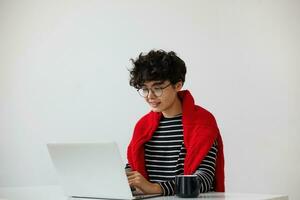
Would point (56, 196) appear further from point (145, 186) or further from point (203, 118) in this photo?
point (203, 118)

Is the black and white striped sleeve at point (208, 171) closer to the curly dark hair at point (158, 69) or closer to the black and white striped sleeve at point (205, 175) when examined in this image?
the black and white striped sleeve at point (205, 175)

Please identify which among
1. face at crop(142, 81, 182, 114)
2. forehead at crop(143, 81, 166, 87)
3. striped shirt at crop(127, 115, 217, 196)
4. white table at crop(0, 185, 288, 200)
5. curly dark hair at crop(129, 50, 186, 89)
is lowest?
white table at crop(0, 185, 288, 200)

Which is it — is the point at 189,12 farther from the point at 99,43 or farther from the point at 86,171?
the point at 86,171

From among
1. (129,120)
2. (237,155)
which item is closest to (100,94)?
(129,120)

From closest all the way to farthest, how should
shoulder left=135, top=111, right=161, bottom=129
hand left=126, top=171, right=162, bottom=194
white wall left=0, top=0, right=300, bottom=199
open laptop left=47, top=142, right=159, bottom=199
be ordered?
open laptop left=47, top=142, right=159, bottom=199 < hand left=126, top=171, right=162, bottom=194 < shoulder left=135, top=111, right=161, bottom=129 < white wall left=0, top=0, right=300, bottom=199

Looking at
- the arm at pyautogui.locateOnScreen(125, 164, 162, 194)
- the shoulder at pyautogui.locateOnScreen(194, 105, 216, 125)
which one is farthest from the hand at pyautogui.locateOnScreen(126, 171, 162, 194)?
the shoulder at pyautogui.locateOnScreen(194, 105, 216, 125)

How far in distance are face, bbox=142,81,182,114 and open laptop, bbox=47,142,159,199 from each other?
43 cm

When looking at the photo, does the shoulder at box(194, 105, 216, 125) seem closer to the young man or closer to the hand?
the young man

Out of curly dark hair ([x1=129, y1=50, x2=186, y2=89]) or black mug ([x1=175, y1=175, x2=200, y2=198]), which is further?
curly dark hair ([x1=129, y1=50, x2=186, y2=89])

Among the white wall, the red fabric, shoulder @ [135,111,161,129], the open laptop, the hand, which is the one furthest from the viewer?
the white wall

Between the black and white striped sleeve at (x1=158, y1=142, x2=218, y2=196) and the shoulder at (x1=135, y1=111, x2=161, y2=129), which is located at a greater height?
the shoulder at (x1=135, y1=111, x2=161, y2=129)

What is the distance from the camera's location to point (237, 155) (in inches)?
117

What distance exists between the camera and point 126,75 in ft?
11.4

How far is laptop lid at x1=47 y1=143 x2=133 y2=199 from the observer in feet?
5.71
